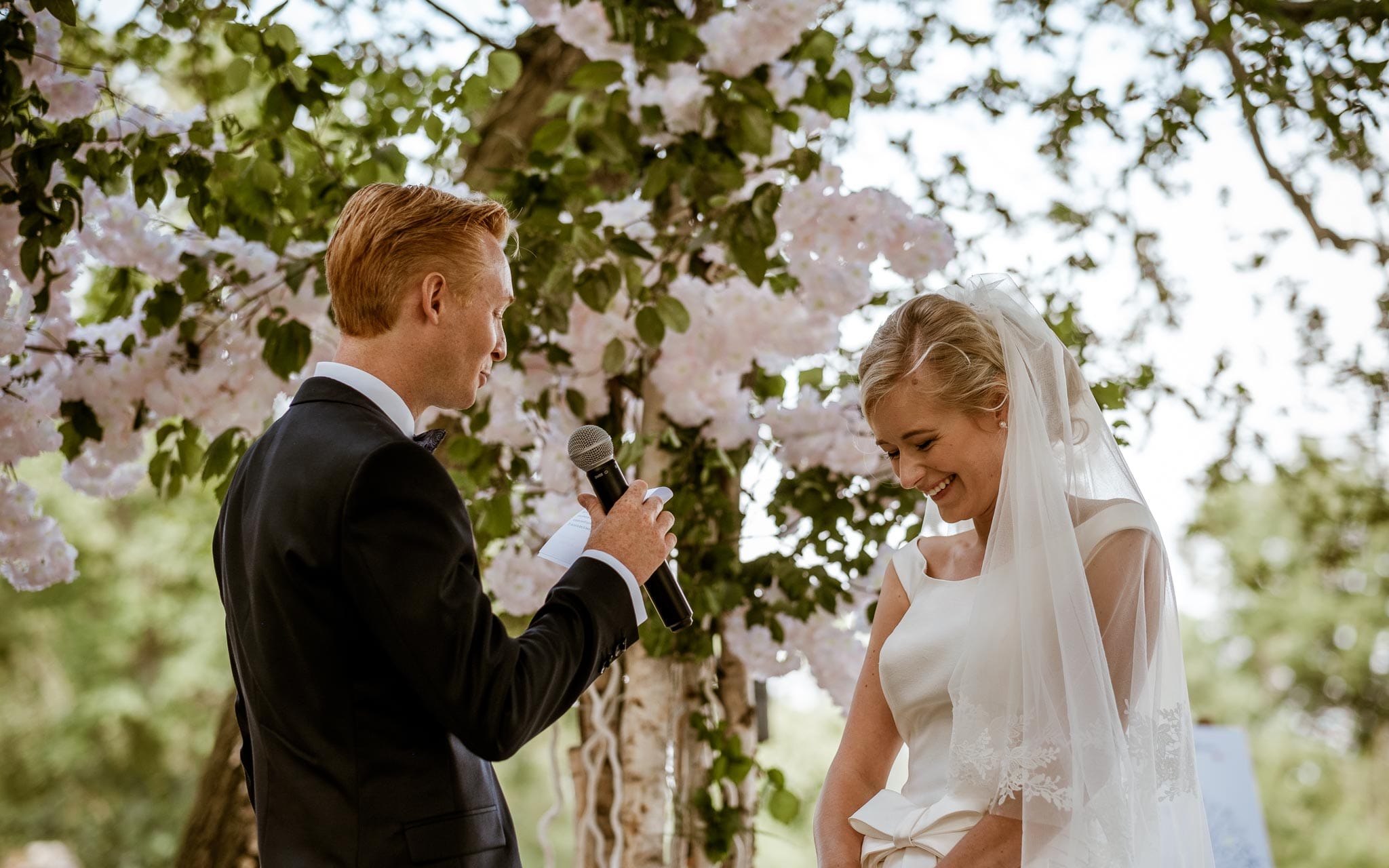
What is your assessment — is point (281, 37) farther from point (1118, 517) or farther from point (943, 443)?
point (1118, 517)

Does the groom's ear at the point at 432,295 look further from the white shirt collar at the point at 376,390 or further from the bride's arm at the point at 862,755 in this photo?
the bride's arm at the point at 862,755

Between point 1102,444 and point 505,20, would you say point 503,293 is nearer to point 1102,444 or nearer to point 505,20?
point 1102,444

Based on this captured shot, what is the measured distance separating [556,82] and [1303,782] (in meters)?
18.8

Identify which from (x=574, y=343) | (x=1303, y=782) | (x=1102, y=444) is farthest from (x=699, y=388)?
(x=1303, y=782)

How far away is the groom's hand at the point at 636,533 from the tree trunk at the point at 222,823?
2037 mm

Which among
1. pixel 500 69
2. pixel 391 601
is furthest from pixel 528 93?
pixel 391 601

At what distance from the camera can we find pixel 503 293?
1.62m

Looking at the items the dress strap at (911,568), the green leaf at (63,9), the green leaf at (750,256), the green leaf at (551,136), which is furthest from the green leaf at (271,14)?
the dress strap at (911,568)

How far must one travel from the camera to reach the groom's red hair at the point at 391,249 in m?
1.53

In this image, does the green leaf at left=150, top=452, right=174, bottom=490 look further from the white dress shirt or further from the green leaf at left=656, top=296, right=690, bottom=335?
the white dress shirt

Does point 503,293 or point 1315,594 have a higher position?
point 1315,594

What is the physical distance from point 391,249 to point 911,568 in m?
1.10

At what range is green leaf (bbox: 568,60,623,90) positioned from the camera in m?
2.70

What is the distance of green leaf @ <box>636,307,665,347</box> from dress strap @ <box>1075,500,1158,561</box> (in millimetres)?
1088
